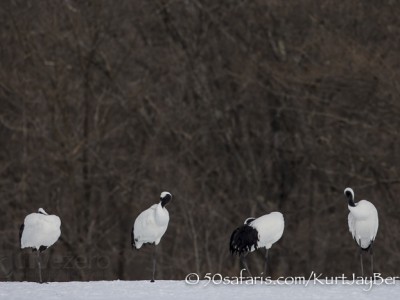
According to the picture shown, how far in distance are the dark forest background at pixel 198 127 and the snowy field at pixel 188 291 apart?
12669mm

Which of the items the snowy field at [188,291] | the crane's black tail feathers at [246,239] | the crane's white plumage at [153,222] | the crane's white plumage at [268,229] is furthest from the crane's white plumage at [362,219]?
the crane's white plumage at [153,222]

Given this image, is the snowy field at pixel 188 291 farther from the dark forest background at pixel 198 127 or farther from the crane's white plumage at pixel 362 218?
the dark forest background at pixel 198 127

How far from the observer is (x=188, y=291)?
1466cm

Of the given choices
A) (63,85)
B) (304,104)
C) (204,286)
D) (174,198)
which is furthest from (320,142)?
(204,286)

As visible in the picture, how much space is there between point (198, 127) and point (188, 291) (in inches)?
685

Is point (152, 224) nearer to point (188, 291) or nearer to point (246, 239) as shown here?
point (246, 239)

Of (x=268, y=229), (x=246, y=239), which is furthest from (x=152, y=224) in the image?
(x=268, y=229)

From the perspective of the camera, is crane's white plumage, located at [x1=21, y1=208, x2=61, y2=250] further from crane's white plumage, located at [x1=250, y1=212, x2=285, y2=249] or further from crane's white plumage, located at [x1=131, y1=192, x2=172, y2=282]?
crane's white plumage, located at [x1=250, y1=212, x2=285, y2=249]

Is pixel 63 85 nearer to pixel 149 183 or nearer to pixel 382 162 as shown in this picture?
pixel 149 183

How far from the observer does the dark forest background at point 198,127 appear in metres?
29.2

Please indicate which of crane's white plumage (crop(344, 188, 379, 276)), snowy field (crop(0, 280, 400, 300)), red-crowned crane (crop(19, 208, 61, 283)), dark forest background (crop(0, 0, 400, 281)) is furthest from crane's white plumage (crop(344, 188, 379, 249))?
dark forest background (crop(0, 0, 400, 281))

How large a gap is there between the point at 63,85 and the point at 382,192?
7.12 m

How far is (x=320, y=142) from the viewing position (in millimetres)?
30266

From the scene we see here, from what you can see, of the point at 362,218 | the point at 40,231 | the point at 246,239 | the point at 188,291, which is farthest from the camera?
the point at 246,239
